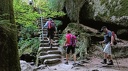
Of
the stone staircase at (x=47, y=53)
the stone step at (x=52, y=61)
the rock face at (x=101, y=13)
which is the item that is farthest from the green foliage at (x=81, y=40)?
the stone step at (x=52, y=61)

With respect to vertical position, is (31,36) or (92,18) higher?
(92,18)

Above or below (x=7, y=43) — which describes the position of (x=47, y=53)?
below

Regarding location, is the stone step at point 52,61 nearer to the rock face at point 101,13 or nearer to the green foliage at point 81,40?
the green foliage at point 81,40

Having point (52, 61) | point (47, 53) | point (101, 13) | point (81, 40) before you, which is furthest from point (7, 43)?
point (101, 13)

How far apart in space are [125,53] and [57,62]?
167 inches

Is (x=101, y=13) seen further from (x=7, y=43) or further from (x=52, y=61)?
(x=7, y=43)

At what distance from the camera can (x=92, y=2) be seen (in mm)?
16797

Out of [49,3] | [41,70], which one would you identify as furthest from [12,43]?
[49,3]

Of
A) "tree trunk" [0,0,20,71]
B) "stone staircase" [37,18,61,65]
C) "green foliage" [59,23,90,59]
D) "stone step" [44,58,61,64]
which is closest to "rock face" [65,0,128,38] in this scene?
"green foliage" [59,23,90,59]

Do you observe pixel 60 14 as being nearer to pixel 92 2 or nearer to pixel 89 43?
pixel 92 2

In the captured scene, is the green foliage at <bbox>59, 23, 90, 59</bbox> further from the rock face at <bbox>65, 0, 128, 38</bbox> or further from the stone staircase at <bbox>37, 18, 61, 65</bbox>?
the stone staircase at <bbox>37, 18, 61, 65</bbox>

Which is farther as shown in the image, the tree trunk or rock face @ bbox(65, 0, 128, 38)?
rock face @ bbox(65, 0, 128, 38)

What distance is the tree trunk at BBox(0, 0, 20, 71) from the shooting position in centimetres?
426

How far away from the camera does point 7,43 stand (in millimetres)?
4445
